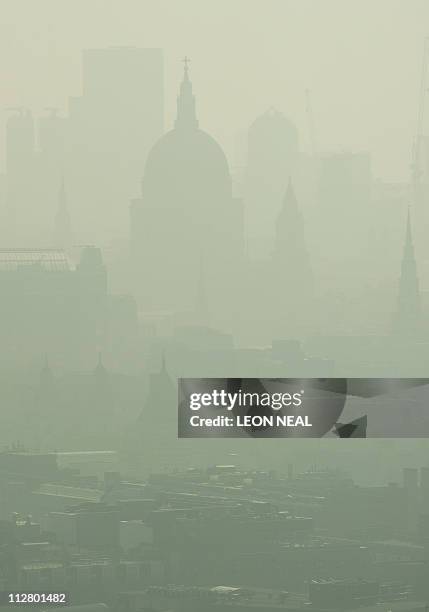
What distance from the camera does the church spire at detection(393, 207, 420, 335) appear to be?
10.3 metres

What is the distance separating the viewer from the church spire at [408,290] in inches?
407

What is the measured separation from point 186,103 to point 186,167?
1.18ft

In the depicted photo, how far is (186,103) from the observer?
33.1 feet

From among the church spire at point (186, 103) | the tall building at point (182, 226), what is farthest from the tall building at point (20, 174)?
the church spire at point (186, 103)

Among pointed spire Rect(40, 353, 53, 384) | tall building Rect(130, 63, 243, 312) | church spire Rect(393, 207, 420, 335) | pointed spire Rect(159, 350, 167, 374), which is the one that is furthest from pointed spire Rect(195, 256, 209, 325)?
church spire Rect(393, 207, 420, 335)

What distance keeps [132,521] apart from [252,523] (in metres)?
0.55

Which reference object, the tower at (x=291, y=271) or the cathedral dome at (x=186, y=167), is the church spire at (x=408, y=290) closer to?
the tower at (x=291, y=271)

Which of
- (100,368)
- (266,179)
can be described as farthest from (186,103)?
(100,368)

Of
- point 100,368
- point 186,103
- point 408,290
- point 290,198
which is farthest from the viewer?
point 100,368

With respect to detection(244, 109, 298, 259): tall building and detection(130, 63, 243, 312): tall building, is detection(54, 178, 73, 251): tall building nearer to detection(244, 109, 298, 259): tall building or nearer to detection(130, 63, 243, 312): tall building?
detection(130, 63, 243, 312): tall building

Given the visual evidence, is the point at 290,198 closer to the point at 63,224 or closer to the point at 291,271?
the point at 291,271

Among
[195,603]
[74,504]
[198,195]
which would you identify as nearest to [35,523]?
[74,504]

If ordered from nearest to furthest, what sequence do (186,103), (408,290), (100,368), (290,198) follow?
1. (186,103)
2. (290,198)
3. (408,290)
4. (100,368)

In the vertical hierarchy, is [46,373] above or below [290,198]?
below
